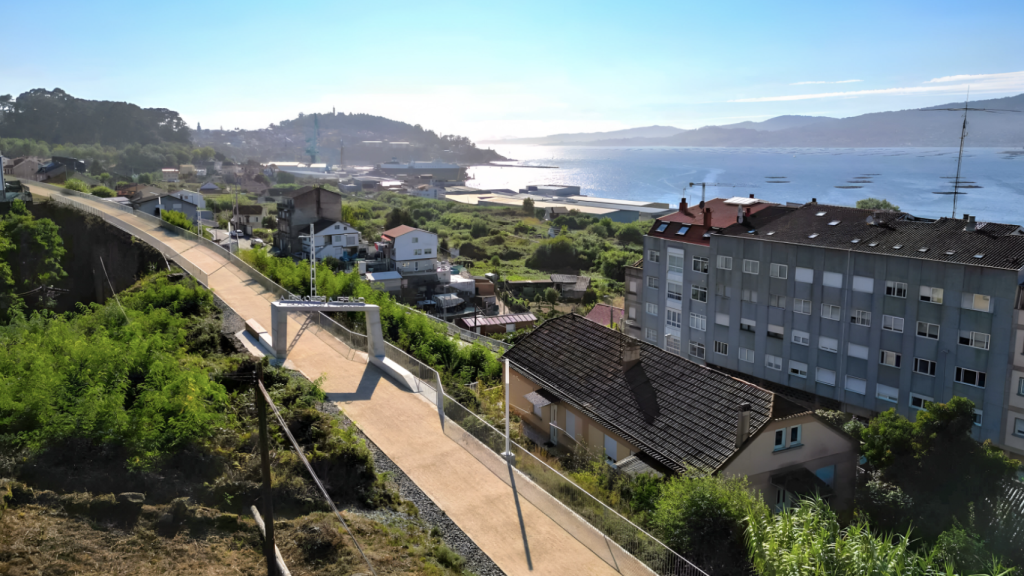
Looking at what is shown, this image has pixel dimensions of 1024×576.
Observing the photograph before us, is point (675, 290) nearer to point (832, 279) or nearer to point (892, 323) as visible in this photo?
point (832, 279)

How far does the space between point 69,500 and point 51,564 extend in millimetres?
1737

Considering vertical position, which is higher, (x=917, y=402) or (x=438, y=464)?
(x=438, y=464)

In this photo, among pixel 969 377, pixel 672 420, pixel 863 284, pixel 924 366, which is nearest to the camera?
pixel 672 420

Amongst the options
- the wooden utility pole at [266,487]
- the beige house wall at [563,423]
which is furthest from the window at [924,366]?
the wooden utility pole at [266,487]

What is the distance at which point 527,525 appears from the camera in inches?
468

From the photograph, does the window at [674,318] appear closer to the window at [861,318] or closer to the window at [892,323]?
the window at [861,318]

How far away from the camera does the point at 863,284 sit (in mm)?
27516

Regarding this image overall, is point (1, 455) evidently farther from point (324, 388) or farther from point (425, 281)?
point (425, 281)

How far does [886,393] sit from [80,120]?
151 meters

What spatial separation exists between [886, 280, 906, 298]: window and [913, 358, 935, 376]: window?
243cm

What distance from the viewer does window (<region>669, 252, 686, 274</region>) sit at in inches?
1356

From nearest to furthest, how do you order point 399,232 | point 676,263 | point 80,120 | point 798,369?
point 798,369, point 676,263, point 399,232, point 80,120

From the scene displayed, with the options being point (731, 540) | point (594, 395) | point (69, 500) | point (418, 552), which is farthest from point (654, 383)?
point (69, 500)

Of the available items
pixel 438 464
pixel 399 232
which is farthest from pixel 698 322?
pixel 399 232
